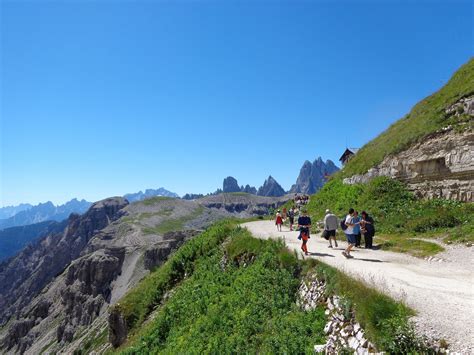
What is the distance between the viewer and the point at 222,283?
68.7 feet

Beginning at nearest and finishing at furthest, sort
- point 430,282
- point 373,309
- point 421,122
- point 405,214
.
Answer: point 373,309
point 430,282
point 405,214
point 421,122

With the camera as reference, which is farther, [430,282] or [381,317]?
[430,282]

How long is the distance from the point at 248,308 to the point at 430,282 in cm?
755

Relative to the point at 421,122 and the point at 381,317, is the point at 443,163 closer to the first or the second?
the point at 421,122

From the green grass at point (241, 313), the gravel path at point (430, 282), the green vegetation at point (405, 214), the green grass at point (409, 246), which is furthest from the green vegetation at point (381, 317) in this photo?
the green vegetation at point (405, 214)

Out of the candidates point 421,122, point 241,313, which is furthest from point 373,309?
point 421,122

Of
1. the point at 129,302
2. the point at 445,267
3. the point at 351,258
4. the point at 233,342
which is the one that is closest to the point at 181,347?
the point at 233,342

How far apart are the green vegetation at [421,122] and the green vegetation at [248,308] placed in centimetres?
1921

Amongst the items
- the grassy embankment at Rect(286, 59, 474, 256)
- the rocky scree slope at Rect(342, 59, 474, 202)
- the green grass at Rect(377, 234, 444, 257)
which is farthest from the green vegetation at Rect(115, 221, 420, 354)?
the rocky scree slope at Rect(342, 59, 474, 202)

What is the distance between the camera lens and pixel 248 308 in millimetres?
15305

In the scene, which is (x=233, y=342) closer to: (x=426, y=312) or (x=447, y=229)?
(x=426, y=312)

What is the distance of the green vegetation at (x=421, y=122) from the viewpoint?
102 ft

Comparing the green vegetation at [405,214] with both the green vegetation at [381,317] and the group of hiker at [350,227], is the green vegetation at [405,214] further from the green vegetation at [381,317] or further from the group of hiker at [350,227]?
the green vegetation at [381,317]

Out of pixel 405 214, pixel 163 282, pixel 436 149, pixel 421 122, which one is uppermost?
pixel 421 122
